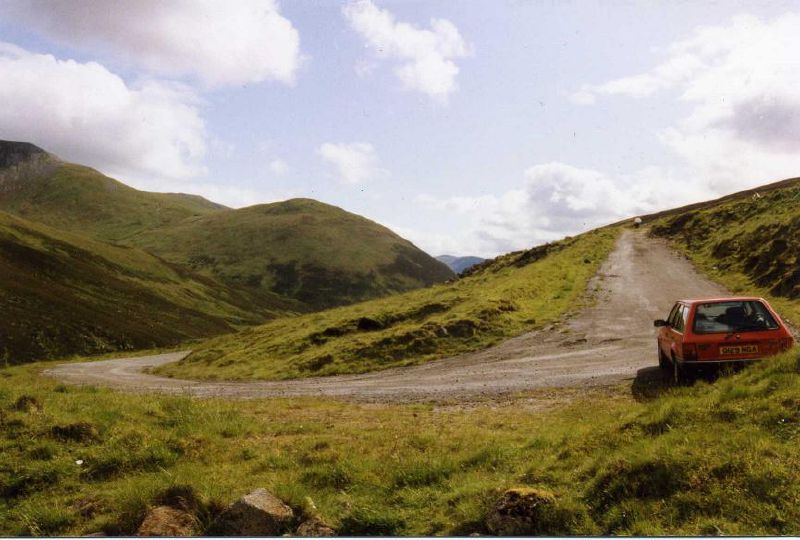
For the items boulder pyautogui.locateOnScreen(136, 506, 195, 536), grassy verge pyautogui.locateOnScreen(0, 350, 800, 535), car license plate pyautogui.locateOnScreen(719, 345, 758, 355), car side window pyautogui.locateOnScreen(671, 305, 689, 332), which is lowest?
boulder pyautogui.locateOnScreen(136, 506, 195, 536)

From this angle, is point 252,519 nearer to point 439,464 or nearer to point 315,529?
point 315,529

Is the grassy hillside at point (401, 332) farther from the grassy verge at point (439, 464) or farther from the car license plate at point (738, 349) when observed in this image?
the car license plate at point (738, 349)

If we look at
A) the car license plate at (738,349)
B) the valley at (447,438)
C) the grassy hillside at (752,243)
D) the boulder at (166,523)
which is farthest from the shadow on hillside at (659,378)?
the grassy hillside at (752,243)

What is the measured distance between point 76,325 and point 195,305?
54.9 metres

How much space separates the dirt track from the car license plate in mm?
4846

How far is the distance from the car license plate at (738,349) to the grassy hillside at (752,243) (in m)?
17.7

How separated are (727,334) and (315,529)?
10.3 meters

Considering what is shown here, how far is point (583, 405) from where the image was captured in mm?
13430

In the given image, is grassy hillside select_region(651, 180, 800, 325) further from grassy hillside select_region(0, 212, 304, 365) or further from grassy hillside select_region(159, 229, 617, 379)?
grassy hillside select_region(0, 212, 304, 365)

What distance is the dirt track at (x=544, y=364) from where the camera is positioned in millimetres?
18922

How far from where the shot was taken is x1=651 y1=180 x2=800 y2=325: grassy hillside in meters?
34.2

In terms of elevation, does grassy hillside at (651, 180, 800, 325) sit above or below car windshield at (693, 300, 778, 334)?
above

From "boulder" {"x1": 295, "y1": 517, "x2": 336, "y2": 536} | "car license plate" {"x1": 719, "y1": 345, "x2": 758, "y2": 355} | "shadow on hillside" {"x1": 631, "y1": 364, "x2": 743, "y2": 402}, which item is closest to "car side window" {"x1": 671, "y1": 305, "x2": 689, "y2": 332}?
"car license plate" {"x1": 719, "y1": 345, "x2": 758, "y2": 355}

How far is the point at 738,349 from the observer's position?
40.4ft
